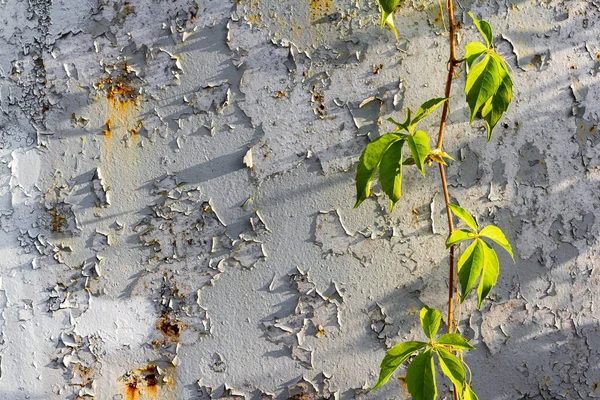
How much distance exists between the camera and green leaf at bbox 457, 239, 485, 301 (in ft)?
3.33

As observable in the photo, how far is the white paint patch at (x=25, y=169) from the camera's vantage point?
1302 millimetres

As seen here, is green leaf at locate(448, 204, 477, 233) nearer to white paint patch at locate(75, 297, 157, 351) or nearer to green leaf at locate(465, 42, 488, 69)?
green leaf at locate(465, 42, 488, 69)

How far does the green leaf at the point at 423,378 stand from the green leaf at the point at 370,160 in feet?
1.07

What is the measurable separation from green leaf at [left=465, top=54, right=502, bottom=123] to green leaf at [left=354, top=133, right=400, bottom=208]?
0.52ft

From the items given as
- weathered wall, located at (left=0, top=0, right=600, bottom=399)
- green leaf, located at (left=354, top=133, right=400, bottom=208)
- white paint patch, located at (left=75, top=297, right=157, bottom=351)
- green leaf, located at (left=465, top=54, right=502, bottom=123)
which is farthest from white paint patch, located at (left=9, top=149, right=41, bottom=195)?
green leaf, located at (left=465, top=54, right=502, bottom=123)

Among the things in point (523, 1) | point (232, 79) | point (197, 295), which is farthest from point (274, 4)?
point (197, 295)

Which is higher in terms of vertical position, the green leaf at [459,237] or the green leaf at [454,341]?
the green leaf at [459,237]

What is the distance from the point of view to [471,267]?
3.33 feet

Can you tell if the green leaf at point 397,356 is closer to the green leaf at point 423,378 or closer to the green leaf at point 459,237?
the green leaf at point 423,378

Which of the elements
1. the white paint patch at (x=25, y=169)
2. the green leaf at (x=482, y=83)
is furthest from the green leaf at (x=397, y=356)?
the white paint patch at (x=25, y=169)

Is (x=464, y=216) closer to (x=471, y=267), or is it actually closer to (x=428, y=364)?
(x=471, y=267)

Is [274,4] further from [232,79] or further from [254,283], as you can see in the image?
[254,283]

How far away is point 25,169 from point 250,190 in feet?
1.84

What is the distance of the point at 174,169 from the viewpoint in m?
1.31
